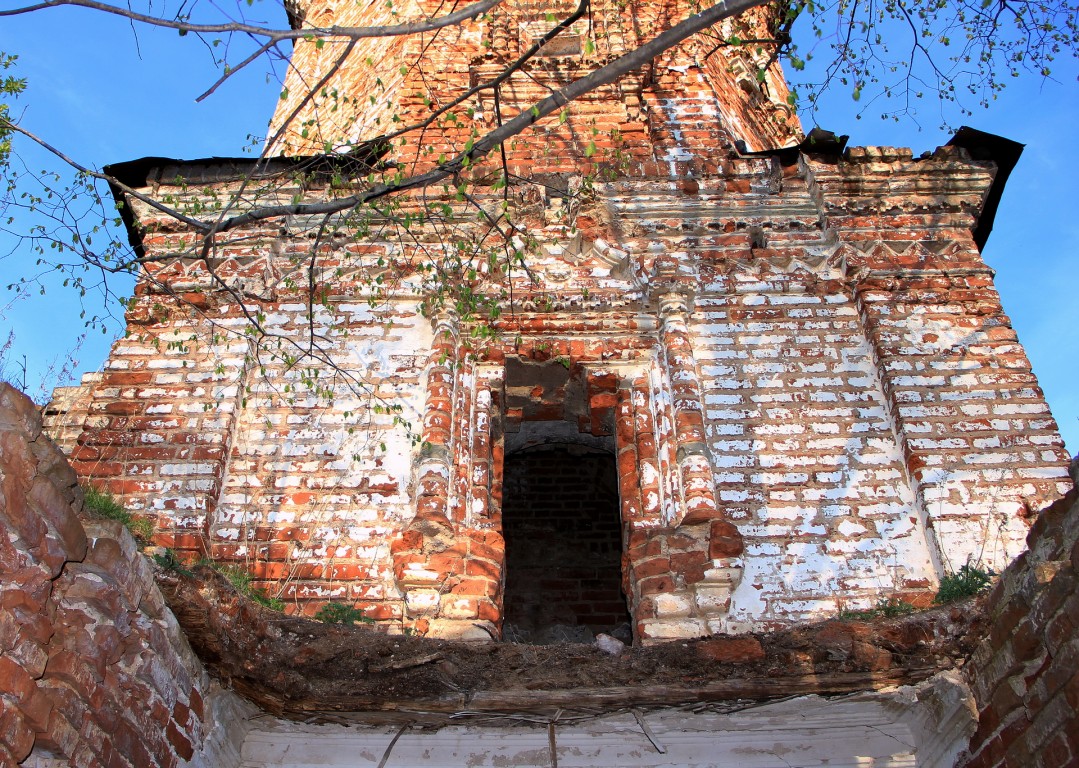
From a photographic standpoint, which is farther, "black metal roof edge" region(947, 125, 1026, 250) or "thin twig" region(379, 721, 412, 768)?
"black metal roof edge" region(947, 125, 1026, 250)

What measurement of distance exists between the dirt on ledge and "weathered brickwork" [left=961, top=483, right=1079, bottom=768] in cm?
17

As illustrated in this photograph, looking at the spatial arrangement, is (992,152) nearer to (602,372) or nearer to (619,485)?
(602,372)

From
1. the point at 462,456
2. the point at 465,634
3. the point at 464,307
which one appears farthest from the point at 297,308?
the point at 465,634

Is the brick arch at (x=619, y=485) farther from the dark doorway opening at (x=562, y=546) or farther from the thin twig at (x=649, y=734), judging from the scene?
the dark doorway opening at (x=562, y=546)

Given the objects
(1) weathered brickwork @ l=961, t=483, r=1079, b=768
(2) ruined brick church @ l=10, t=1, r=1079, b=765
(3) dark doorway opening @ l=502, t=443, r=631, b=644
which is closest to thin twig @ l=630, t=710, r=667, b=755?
(2) ruined brick church @ l=10, t=1, r=1079, b=765

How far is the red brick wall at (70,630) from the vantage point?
2.86 m

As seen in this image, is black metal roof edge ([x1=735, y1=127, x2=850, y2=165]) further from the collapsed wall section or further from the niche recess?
the niche recess

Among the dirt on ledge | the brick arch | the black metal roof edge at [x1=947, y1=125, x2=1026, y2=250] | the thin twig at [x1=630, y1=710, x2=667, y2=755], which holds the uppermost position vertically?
the black metal roof edge at [x1=947, y1=125, x2=1026, y2=250]

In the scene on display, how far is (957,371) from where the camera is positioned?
5.56m

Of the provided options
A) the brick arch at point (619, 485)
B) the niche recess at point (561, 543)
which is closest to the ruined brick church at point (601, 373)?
the brick arch at point (619, 485)

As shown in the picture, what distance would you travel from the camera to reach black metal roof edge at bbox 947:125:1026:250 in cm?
657

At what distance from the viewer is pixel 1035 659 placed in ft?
11.2

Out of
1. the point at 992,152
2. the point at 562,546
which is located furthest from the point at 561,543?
the point at 992,152

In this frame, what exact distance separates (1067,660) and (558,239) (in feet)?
13.7
